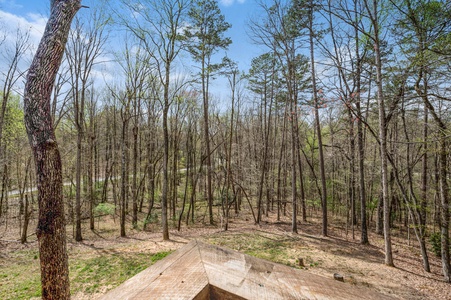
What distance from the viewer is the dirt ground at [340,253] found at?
17.8ft

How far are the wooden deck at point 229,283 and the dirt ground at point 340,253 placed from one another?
202 inches

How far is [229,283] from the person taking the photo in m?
0.73

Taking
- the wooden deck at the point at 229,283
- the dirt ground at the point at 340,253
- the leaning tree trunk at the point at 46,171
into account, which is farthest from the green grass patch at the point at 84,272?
the wooden deck at the point at 229,283

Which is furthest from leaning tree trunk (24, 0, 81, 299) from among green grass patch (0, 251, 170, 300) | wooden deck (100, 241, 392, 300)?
green grass patch (0, 251, 170, 300)

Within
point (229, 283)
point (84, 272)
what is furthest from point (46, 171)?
point (84, 272)

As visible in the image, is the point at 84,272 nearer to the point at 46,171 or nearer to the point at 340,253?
the point at 46,171

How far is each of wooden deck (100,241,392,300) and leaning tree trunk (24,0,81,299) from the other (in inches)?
91.9

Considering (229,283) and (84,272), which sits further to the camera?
(84,272)

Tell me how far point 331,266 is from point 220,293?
7.03m

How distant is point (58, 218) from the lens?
2533 mm

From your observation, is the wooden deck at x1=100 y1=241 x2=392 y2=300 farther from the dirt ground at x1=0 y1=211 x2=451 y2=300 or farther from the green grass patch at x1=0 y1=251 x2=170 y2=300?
the green grass patch at x1=0 y1=251 x2=170 y2=300

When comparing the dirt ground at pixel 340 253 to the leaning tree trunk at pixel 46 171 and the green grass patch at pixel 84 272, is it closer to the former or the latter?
the green grass patch at pixel 84 272

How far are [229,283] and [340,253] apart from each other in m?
8.95

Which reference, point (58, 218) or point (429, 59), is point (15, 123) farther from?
point (429, 59)
